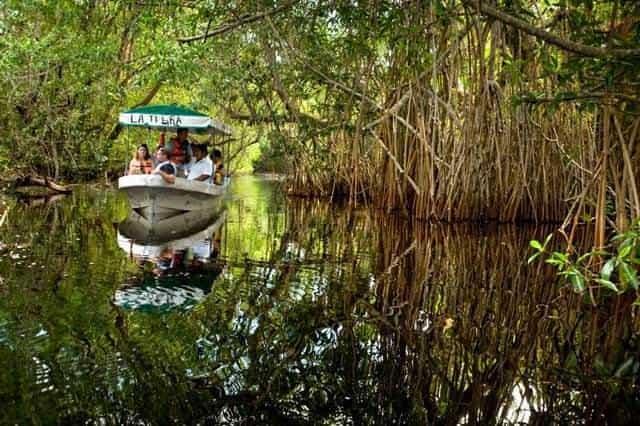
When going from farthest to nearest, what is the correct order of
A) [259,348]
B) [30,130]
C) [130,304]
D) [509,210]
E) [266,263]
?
[30,130], [509,210], [266,263], [130,304], [259,348]

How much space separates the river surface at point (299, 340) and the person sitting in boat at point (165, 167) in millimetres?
3239

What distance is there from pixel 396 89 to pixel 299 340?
7368 mm

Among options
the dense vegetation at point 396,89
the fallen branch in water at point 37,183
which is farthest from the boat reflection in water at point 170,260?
the fallen branch in water at point 37,183

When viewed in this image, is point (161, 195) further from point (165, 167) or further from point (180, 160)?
point (180, 160)

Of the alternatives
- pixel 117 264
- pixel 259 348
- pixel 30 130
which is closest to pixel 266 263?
pixel 117 264

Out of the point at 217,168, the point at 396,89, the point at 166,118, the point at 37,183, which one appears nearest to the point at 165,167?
the point at 166,118

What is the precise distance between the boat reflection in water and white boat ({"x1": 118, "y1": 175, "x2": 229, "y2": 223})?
0.24 meters

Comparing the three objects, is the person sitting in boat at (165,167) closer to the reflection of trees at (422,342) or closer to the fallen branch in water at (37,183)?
the reflection of trees at (422,342)

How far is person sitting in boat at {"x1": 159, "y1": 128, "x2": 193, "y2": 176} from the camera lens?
11859 millimetres

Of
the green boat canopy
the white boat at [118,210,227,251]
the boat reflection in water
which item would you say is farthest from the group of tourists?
the boat reflection in water

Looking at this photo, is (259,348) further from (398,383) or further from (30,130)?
(30,130)

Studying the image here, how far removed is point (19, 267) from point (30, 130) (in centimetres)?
1153

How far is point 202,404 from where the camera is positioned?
2.57 meters

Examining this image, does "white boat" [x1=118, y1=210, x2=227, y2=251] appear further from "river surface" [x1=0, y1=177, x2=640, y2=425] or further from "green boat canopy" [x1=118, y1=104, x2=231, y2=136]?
"green boat canopy" [x1=118, y1=104, x2=231, y2=136]
